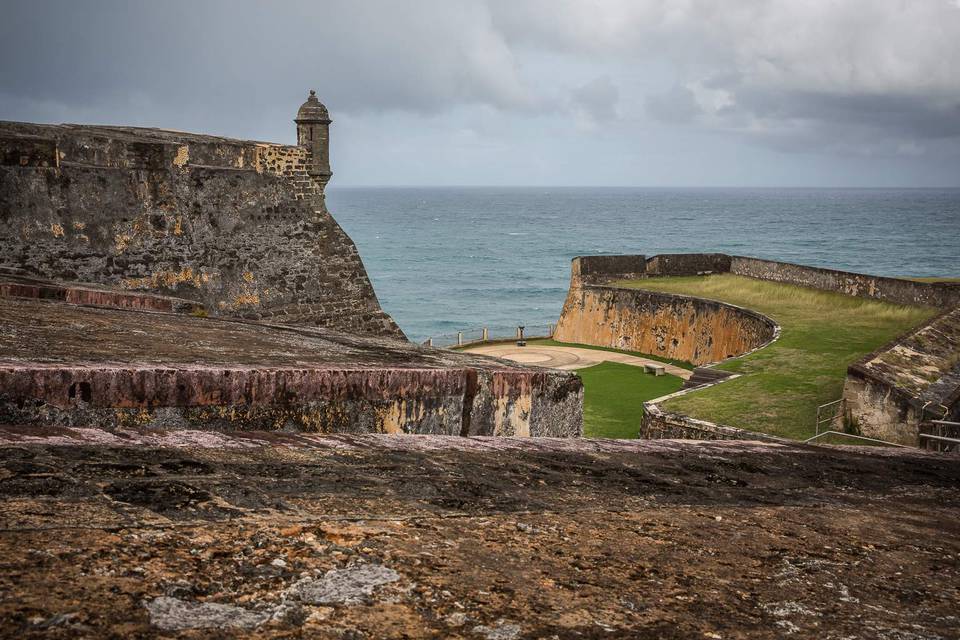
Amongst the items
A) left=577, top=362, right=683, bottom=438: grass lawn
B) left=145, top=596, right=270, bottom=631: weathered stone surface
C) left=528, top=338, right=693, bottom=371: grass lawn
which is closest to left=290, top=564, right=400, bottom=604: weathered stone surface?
left=145, top=596, right=270, bottom=631: weathered stone surface

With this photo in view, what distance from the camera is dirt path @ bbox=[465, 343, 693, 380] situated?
29.8m

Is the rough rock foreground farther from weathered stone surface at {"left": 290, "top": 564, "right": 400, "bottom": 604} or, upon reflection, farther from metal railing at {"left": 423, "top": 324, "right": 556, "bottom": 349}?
metal railing at {"left": 423, "top": 324, "right": 556, "bottom": 349}

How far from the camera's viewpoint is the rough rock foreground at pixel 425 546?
251cm

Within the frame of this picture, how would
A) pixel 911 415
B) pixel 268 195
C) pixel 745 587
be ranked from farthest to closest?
pixel 268 195 < pixel 911 415 < pixel 745 587

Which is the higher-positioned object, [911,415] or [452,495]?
[452,495]

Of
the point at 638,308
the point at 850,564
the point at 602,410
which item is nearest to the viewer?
the point at 850,564

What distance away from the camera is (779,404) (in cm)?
1773

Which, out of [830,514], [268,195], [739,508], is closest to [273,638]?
[739,508]

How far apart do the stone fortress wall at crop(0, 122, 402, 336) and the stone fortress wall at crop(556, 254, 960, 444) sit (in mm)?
6929

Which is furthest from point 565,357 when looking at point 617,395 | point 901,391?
point 901,391

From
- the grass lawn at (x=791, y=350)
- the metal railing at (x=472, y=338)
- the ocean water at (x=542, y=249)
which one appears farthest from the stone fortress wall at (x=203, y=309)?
the ocean water at (x=542, y=249)

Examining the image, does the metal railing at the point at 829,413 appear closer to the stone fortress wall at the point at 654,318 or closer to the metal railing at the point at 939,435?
the metal railing at the point at 939,435

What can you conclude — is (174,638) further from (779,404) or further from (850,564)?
(779,404)

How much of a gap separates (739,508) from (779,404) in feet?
46.3
